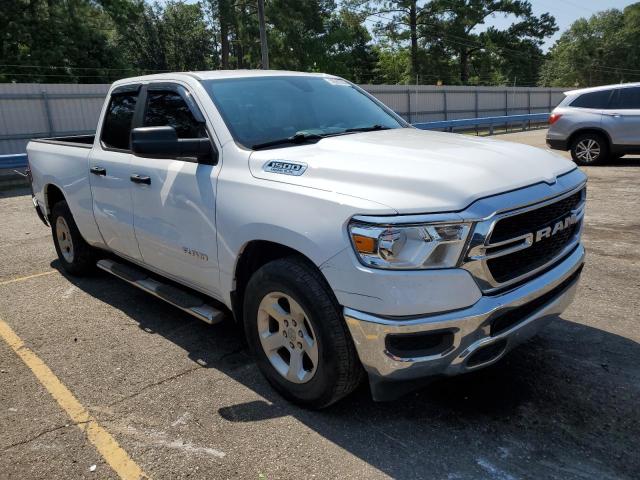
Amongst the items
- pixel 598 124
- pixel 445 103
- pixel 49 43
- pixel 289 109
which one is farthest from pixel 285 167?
pixel 49 43

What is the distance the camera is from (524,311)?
2.90 meters

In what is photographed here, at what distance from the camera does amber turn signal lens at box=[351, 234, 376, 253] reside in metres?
2.57

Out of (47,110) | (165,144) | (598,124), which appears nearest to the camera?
(165,144)

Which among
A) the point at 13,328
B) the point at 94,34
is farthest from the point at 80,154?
the point at 94,34

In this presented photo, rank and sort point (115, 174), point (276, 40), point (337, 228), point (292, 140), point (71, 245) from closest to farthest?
point (337, 228) → point (292, 140) → point (115, 174) → point (71, 245) → point (276, 40)

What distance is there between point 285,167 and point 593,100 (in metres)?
11.6

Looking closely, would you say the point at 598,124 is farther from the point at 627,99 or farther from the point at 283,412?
the point at 283,412

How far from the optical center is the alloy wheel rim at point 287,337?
119 inches

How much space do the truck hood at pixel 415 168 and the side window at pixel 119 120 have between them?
5.79ft

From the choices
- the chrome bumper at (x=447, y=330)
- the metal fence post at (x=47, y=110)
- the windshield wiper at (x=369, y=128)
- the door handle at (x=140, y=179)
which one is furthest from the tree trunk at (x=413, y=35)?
the chrome bumper at (x=447, y=330)

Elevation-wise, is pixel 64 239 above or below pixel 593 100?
below

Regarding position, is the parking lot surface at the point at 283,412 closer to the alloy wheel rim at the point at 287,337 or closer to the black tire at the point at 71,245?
the alloy wheel rim at the point at 287,337

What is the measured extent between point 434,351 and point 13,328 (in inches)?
146

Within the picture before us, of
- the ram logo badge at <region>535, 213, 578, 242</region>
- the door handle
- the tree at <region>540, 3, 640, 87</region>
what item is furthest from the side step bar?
the tree at <region>540, 3, 640, 87</region>
